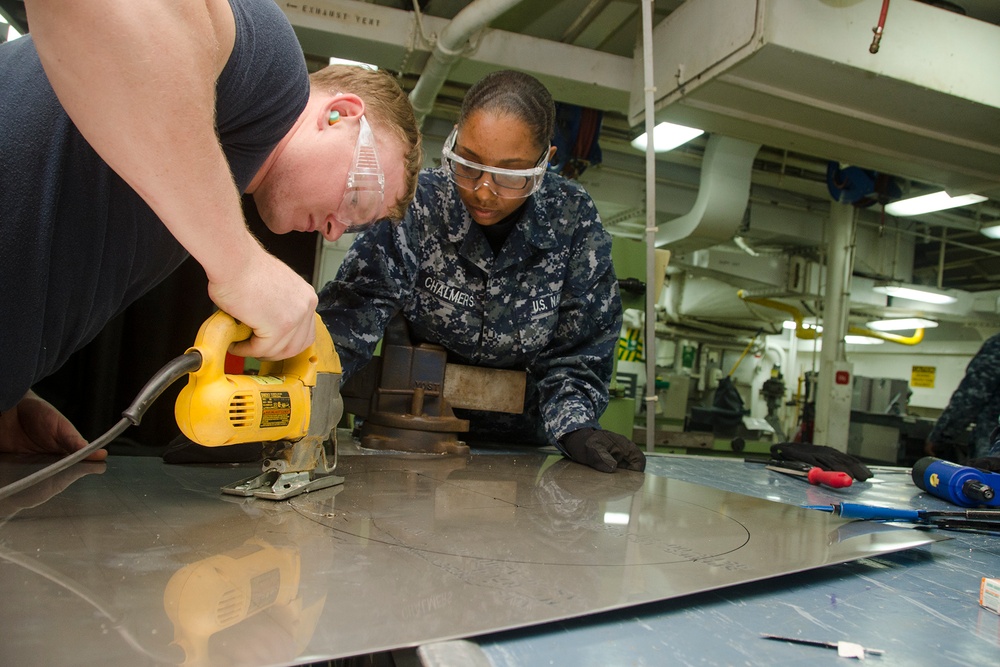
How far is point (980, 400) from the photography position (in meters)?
4.11

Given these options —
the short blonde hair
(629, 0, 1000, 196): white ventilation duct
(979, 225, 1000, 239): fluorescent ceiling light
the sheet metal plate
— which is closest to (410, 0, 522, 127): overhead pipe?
(629, 0, 1000, 196): white ventilation duct

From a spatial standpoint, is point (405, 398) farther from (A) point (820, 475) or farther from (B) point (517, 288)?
(A) point (820, 475)

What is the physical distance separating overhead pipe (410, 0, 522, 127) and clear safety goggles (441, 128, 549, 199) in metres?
1.21

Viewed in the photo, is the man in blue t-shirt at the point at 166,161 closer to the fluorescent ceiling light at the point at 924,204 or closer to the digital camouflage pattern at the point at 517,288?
the digital camouflage pattern at the point at 517,288

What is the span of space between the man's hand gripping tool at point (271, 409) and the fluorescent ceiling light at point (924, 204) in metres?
5.21

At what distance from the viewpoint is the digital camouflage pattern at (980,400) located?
409 centimetres

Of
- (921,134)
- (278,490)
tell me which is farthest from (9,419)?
(921,134)

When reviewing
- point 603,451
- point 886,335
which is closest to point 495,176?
point 603,451

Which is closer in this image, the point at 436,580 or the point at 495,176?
the point at 436,580

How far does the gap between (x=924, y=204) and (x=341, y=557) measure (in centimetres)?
584

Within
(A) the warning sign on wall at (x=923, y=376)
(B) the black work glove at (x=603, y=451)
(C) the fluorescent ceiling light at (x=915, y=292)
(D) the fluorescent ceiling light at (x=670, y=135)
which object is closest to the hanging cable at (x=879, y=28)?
(D) the fluorescent ceiling light at (x=670, y=135)

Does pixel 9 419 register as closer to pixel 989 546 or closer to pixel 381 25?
pixel 989 546

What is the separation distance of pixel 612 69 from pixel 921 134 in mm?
1683

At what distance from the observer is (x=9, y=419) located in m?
1.32
